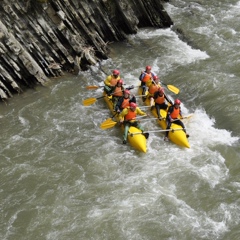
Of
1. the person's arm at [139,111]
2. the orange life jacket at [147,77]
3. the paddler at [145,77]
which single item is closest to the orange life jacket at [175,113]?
the person's arm at [139,111]

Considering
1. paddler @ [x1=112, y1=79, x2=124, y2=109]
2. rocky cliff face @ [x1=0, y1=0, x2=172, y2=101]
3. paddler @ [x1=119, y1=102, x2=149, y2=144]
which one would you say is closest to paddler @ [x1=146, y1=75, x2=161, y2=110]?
paddler @ [x1=112, y1=79, x2=124, y2=109]

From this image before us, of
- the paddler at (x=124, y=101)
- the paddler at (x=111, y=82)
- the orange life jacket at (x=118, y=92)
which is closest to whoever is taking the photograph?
the paddler at (x=124, y=101)

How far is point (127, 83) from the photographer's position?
1656 centimetres

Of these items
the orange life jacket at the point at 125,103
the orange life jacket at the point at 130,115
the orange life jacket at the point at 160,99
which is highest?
the orange life jacket at the point at 125,103

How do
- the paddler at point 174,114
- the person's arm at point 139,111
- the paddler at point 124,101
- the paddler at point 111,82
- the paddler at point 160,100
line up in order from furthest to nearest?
the paddler at point 111,82
the paddler at point 160,100
the paddler at point 124,101
the person's arm at point 139,111
the paddler at point 174,114

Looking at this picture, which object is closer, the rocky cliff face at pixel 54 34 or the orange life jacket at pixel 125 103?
the orange life jacket at pixel 125 103

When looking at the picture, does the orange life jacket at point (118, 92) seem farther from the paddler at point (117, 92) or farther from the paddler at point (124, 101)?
the paddler at point (124, 101)

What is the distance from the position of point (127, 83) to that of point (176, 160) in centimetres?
570

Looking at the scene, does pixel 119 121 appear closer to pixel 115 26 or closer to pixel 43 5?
pixel 43 5

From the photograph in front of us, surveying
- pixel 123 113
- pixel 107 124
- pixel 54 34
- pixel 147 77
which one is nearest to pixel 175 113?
pixel 123 113

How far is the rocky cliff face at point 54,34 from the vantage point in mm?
15312

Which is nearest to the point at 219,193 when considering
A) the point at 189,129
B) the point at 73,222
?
the point at 189,129

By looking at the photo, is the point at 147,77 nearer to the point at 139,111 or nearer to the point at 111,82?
the point at 111,82

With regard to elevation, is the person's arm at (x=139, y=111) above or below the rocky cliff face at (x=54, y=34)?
below
